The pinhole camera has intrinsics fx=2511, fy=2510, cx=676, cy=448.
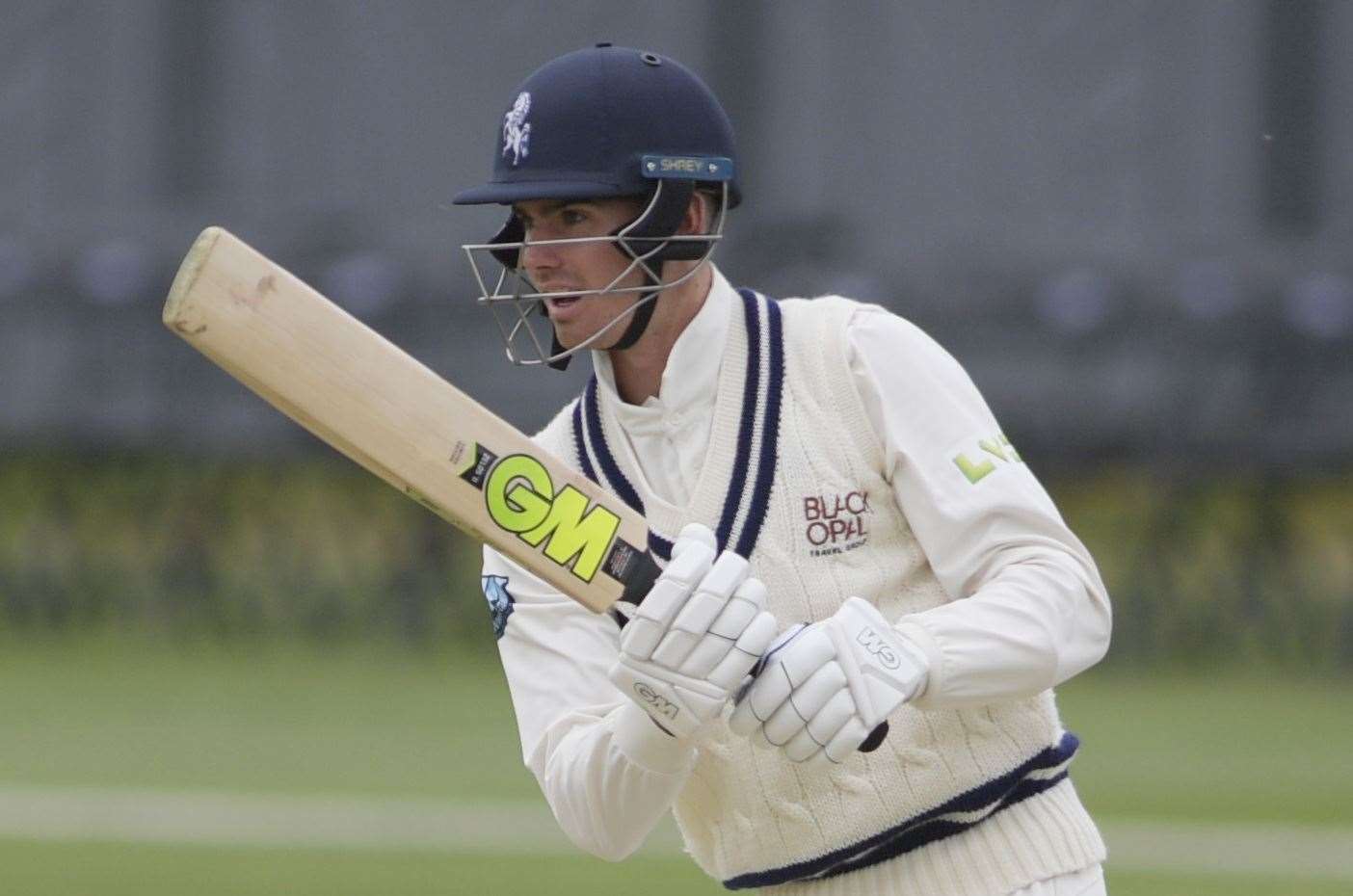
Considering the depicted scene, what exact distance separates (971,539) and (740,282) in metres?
7.07

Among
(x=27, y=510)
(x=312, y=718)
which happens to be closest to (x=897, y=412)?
(x=312, y=718)

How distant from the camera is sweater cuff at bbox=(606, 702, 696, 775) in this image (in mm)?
3023

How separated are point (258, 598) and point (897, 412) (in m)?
8.34

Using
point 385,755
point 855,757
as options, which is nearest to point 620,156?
point 855,757

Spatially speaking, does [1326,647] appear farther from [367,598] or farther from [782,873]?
[782,873]

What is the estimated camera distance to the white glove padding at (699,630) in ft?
9.21

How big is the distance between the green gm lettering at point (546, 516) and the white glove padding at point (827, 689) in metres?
0.26

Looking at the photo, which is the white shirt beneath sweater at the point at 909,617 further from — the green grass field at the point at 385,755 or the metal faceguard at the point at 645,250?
the green grass field at the point at 385,755

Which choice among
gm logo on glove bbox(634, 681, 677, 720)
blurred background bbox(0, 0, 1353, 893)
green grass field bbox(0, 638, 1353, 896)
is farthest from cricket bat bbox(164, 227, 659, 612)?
blurred background bbox(0, 0, 1353, 893)

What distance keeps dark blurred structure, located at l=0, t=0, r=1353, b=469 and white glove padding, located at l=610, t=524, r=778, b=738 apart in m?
6.90

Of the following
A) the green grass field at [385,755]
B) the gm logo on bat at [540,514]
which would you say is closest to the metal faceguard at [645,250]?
the gm logo on bat at [540,514]

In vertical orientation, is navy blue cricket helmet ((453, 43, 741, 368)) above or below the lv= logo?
above

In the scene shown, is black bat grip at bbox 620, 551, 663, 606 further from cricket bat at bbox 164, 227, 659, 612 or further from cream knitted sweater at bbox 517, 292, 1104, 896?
cream knitted sweater at bbox 517, 292, 1104, 896

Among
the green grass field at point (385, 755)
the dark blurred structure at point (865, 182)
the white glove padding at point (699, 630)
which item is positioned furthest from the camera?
the dark blurred structure at point (865, 182)
